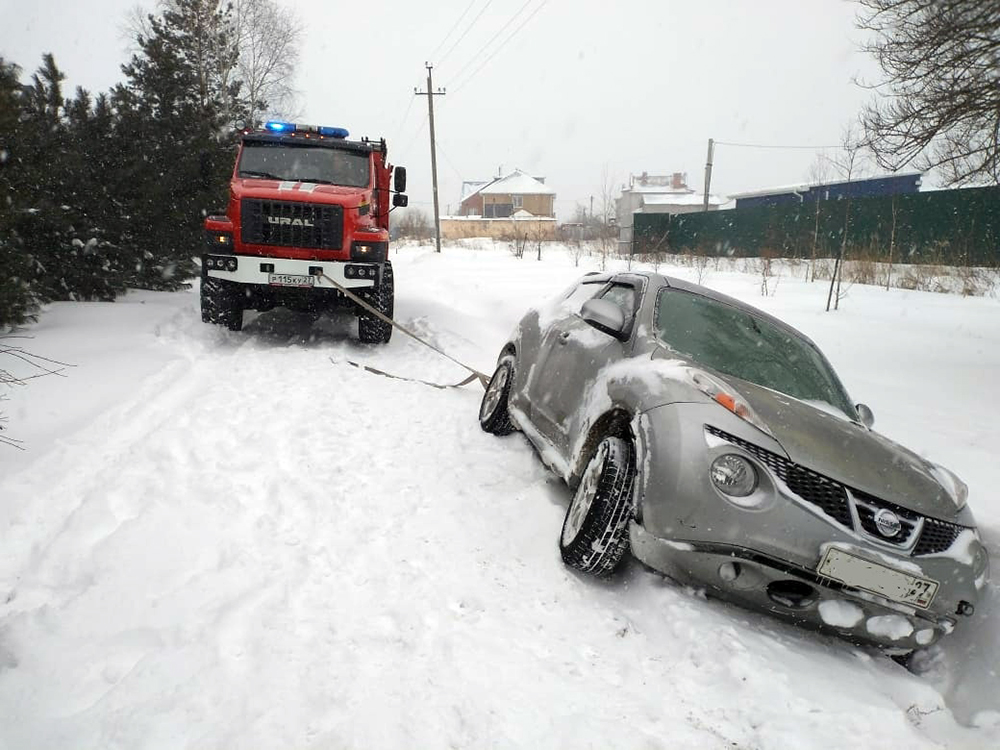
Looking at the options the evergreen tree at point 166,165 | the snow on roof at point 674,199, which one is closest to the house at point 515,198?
the snow on roof at point 674,199

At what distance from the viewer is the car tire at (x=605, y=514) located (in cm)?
277

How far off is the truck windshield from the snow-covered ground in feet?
12.8

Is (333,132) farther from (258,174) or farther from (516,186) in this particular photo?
(516,186)

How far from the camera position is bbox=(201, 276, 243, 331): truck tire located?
7738mm

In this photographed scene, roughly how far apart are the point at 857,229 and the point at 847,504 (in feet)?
77.1

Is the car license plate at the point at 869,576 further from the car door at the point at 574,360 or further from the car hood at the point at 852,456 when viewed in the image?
the car door at the point at 574,360

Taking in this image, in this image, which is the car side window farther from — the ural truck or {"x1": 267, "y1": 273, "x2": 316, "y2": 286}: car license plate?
{"x1": 267, "y1": 273, "x2": 316, "y2": 286}: car license plate

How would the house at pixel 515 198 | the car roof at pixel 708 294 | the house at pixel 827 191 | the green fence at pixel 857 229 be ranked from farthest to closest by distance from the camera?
the house at pixel 515 198
the house at pixel 827 191
the green fence at pixel 857 229
the car roof at pixel 708 294

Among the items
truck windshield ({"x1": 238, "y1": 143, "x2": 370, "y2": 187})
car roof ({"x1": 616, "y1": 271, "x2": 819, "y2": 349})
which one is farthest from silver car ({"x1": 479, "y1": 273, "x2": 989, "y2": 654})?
truck windshield ({"x1": 238, "y1": 143, "x2": 370, "y2": 187})

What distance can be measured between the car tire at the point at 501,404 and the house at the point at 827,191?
2552cm

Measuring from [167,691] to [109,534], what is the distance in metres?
1.27

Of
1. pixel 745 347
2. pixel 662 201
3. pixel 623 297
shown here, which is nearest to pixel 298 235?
pixel 623 297

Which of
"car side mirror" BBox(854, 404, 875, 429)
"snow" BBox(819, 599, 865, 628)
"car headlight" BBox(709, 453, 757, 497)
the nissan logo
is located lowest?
"snow" BBox(819, 599, 865, 628)

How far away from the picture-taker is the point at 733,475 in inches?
97.7
